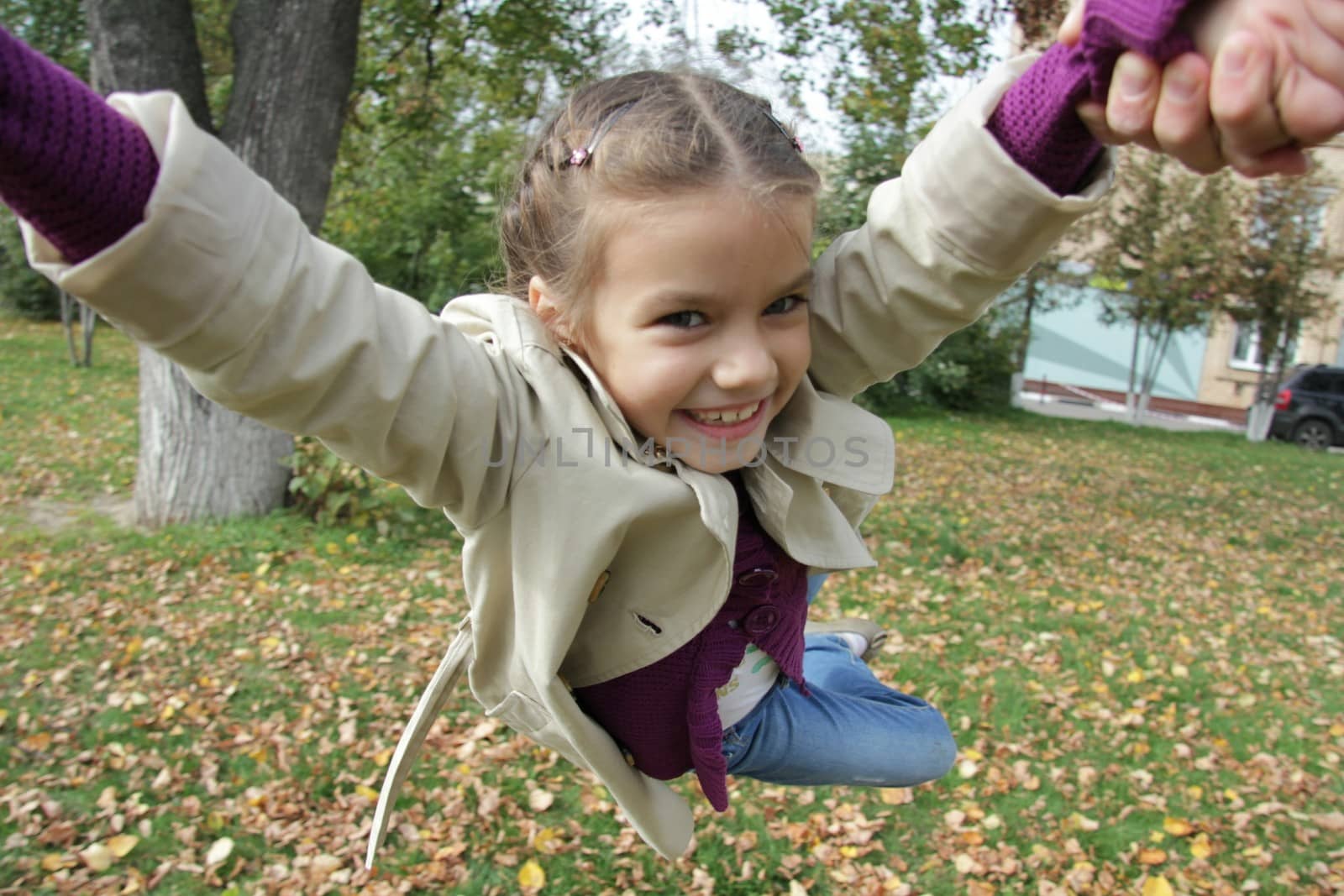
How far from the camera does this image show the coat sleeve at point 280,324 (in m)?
1.09

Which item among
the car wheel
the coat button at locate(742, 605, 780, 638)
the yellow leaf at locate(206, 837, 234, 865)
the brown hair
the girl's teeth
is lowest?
the yellow leaf at locate(206, 837, 234, 865)

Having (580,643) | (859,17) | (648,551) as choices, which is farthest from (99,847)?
(859,17)

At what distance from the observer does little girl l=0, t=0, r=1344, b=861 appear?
109cm

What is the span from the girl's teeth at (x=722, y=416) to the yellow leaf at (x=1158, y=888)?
10.5 ft

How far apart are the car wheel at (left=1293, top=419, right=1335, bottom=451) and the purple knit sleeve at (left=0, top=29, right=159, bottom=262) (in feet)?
65.2

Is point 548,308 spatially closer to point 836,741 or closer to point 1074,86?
point 1074,86

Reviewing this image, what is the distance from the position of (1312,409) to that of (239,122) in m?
18.0

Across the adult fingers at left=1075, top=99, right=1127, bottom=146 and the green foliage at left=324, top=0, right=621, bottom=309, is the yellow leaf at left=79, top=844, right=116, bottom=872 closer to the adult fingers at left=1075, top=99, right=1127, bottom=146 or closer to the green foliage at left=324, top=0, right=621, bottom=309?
the adult fingers at left=1075, top=99, right=1127, bottom=146

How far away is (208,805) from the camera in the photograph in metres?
3.93

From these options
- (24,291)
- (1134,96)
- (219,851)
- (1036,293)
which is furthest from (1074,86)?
(24,291)

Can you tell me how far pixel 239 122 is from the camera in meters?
6.32

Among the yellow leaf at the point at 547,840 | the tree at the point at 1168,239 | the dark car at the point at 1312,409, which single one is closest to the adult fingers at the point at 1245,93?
the yellow leaf at the point at 547,840

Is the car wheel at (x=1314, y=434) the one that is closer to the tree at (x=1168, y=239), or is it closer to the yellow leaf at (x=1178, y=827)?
the tree at (x=1168, y=239)

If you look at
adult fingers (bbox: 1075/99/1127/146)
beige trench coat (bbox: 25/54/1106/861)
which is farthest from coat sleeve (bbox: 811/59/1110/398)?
adult fingers (bbox: 1075/99/1127/146)
